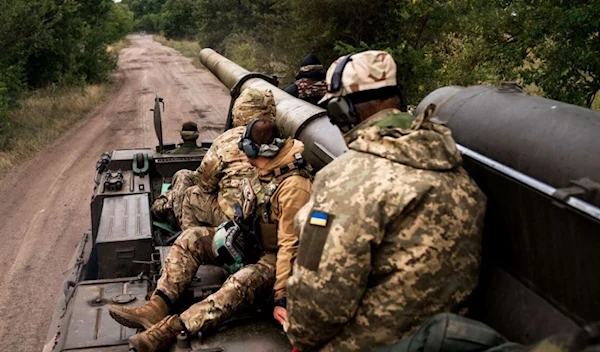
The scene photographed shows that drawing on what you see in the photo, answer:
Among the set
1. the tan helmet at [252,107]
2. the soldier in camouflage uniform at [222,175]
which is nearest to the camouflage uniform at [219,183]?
the soldier in camouflage uniform at [222,175]

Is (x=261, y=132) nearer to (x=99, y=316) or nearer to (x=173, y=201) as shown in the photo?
(x=99, y=316)

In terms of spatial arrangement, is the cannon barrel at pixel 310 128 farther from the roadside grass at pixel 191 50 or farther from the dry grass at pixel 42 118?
the roadside grass at pixel 191 50

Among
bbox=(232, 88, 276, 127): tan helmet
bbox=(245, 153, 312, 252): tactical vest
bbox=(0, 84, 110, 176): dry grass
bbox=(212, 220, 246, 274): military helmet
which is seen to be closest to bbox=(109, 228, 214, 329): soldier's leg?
bbox=(212, 220, 246, 274): military helmet

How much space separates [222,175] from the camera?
5.22m

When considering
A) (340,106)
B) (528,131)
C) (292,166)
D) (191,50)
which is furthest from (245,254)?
(191,50)

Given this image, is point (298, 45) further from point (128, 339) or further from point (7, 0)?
point (128, 339)

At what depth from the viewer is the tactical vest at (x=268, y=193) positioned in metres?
4.12

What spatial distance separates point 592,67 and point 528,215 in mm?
5994

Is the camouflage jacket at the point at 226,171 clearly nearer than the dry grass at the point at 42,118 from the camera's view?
Yes

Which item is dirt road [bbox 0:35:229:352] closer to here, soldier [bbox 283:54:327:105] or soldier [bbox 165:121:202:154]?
soldier [bbox 165:121:202:154]

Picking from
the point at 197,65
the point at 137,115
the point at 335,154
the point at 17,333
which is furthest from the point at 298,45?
the point at 197,65

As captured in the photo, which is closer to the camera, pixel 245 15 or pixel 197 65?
pixel 245 15

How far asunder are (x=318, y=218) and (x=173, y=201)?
376 cm

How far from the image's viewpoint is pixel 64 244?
368 inches
